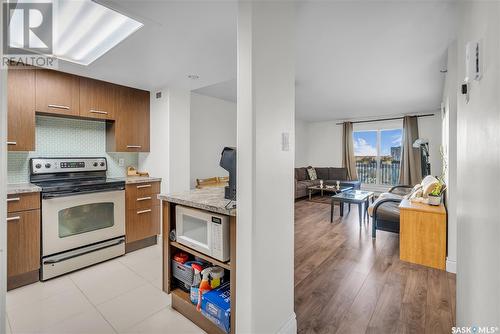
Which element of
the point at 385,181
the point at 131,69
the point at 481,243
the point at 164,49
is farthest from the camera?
the point at 385,181

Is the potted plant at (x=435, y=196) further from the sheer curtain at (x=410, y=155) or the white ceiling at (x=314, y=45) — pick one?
the sheer curtain at (x=410, y=155)

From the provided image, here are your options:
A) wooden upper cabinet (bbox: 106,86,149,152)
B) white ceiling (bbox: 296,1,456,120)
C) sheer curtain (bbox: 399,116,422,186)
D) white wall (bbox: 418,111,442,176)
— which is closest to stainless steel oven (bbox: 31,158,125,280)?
wooden upper cabinet (bbox: 106,86,149,152)

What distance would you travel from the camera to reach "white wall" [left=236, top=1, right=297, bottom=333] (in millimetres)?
1267

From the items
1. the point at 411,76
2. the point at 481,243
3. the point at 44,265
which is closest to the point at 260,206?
the point at 481,243

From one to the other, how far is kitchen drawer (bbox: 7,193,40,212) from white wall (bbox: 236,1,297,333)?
2.18 m

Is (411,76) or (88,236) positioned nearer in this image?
(88,236)

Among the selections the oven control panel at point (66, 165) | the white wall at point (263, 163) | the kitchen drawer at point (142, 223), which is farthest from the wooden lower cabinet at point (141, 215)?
the white wall at point (263, 163)

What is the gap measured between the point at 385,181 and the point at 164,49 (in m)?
7.10

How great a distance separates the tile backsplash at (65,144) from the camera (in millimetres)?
2518

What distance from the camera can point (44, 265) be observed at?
2.27 meters

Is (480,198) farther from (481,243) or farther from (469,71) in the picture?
(469,71)

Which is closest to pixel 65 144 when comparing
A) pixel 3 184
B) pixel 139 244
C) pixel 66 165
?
pixel 66 165

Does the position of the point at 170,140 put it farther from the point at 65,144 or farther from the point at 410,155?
the point at 410,155

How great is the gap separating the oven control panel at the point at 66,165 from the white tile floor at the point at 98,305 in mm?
1173
